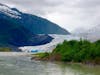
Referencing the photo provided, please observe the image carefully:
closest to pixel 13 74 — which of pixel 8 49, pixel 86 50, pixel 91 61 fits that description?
pixel 91 61

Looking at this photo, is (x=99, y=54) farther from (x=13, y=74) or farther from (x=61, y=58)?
(x=13, y=74)

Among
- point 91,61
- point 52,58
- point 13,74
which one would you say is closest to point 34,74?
point 13,74

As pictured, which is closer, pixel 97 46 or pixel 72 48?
pixel 97 46

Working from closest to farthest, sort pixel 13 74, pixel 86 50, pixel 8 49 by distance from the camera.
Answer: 1. pixel 13 74
2. pixel 86 50
3. pixel 8 49

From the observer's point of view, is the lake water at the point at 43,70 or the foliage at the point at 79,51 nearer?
the lake water at the point at 43,70

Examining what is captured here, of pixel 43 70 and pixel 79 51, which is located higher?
pixel 79 51

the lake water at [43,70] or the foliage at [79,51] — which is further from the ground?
the foliage at [79,51]

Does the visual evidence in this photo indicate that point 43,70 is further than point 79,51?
No

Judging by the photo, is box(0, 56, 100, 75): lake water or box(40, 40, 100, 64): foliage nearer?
box(0, 56, 100, 75): lake water

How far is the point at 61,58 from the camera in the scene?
89.6 m

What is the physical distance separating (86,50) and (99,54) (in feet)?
20.1

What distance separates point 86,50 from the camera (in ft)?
278

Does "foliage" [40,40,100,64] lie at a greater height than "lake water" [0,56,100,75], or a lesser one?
greater

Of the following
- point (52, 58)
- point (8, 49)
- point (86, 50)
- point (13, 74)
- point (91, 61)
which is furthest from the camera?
point (8, 49)
